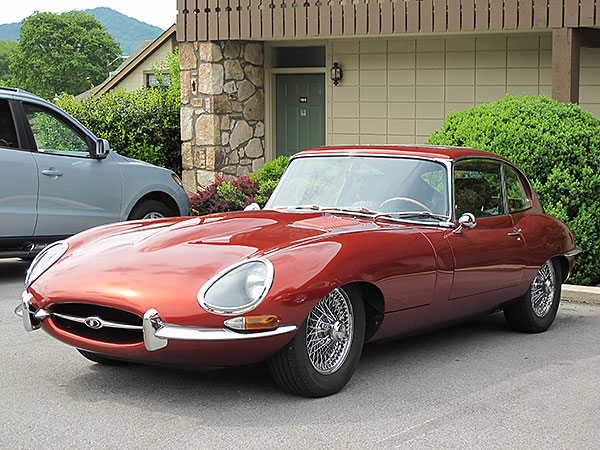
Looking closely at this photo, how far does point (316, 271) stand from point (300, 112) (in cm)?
1088

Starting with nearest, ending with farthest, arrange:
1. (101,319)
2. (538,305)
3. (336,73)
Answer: (101,319)
(538,305)
(336,73)

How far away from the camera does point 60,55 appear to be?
4163 inches

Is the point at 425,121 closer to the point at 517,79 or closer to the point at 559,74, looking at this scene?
the point at 517,79

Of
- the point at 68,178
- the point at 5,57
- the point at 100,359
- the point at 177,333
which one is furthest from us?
the point at 5,57

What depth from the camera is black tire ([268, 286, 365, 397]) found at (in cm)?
507

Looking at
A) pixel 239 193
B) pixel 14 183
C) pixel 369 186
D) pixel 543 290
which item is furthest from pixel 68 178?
pixel 543 290

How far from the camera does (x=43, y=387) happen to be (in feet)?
18.3

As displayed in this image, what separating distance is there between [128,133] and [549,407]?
11399 mm

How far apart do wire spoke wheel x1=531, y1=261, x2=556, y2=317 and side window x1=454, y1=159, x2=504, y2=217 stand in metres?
0.67

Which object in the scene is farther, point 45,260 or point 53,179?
point 53,179

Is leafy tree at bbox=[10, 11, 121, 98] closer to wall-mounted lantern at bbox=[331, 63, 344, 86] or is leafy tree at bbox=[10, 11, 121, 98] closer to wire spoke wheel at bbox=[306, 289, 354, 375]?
wall-mounted lantern at bbox=[331, 63, 344, 86]

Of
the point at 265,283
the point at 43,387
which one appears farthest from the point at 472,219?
the point at 43,387

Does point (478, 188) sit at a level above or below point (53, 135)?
below

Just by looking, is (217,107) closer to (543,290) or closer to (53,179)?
(53,179)
